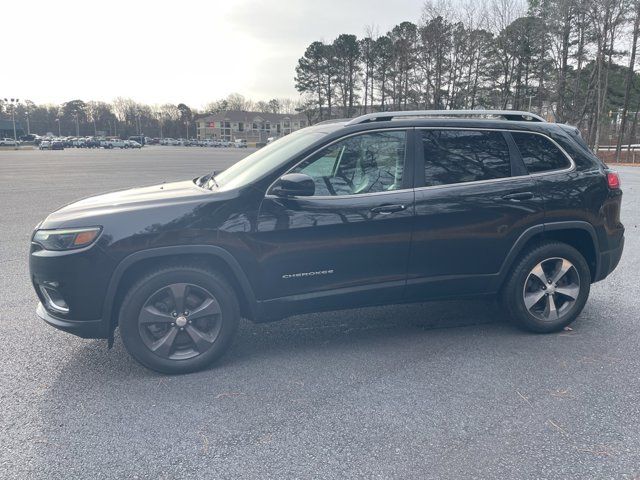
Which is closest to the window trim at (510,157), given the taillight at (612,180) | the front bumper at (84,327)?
the taillight at (612,180)

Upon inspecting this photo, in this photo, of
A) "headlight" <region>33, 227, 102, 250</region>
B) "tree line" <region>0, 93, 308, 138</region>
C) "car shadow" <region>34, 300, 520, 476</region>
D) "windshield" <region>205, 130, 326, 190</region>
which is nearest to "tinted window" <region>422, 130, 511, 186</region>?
"windshield" <region>205, 130, 326, 190</region>

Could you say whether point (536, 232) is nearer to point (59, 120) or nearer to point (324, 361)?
point (324, 361)

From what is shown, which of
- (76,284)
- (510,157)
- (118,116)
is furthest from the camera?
(118,116)

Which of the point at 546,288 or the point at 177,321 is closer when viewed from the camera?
the point at 177,321

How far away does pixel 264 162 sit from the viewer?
402 cm

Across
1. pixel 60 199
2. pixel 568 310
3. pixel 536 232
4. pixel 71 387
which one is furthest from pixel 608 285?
pixel 60 199

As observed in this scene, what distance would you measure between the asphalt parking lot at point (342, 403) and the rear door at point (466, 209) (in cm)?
58

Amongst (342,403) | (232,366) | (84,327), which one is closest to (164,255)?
(84,327)

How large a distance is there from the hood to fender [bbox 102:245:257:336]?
34 centimetres

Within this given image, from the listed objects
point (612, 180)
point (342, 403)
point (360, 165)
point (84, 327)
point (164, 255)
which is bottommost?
point (342, 403)

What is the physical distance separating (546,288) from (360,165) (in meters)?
1.99

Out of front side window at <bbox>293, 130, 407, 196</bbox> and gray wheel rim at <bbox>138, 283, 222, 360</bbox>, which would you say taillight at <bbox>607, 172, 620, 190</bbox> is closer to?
front side window at <bbox>293, 130, 407, 196</bbox>

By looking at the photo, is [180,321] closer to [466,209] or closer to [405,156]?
[405,156]

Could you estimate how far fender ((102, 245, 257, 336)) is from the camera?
3.33 metres
